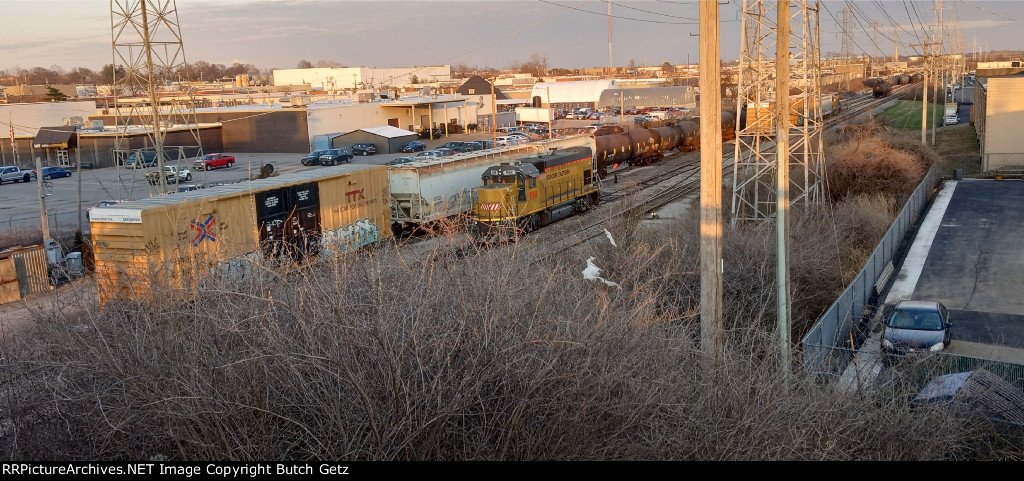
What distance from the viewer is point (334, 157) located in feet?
180

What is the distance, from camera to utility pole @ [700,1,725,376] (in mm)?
9633

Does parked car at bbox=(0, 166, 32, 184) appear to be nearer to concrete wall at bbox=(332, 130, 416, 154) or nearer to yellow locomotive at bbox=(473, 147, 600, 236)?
concrete wall at bbox=(332, 130, 416, 154)

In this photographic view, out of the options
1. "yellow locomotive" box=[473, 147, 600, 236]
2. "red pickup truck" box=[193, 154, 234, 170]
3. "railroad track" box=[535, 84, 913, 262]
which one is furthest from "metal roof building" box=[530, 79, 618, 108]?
"yellow locomotive" box=[473, 147, 600, 236]

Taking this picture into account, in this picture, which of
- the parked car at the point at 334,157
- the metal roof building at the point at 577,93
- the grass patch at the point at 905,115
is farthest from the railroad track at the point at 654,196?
the metal roof building at the point at 577,93

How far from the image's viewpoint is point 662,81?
13000 cm

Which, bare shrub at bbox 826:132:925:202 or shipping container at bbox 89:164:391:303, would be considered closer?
shipping container at bbox 89:164:391:303

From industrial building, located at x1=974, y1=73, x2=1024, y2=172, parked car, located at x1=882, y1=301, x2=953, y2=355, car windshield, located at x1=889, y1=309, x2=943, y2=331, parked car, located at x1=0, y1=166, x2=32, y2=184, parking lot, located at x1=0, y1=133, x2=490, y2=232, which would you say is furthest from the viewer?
parked car, located at x1=0, y1=166, x2=32, y2=184

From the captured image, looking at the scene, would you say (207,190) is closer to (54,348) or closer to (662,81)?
(54,348)

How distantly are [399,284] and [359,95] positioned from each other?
7804 centimetres

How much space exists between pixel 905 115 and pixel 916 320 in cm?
6602

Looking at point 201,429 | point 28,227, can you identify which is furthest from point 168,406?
point 28,227

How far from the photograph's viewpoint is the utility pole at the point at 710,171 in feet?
31.6

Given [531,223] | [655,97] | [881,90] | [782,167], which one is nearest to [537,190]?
[531,223]

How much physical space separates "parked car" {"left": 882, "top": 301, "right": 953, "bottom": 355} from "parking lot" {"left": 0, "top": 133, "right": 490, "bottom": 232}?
853 inches
